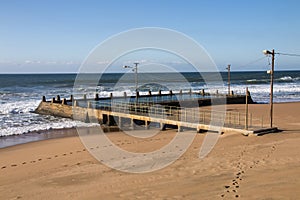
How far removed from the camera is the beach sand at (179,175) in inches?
345

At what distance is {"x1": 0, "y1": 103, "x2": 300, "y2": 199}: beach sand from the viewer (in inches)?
345

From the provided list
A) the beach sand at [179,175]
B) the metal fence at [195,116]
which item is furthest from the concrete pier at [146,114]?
the beach sand at [179,175]

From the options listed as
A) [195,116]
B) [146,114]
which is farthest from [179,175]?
[146,114]

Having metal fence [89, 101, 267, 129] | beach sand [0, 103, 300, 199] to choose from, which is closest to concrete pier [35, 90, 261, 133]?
metal fence [89, 101, 267, 129]

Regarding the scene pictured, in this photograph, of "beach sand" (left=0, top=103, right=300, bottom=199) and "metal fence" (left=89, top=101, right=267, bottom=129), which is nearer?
"beach sand" (left=0, top=103, right=300, bottom=199)

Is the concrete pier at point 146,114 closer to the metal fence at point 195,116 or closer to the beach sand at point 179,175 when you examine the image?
the metal fence at point 195,116

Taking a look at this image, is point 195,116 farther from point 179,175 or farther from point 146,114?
point 179,175

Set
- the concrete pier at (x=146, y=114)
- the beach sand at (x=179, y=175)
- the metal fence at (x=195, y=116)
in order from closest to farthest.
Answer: the beach sand at (x=179, y=175) → the metal fence at (x=195, y=116) → the concrete pier at (x=146, y=114)

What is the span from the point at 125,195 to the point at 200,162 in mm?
3806

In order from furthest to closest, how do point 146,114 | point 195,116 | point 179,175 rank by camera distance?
1. point 146,114
2. point 195,116
3. point 179,175

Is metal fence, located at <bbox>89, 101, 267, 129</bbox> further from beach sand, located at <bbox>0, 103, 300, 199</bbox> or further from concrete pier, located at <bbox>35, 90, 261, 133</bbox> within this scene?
beach sand, located at <bbox>0, 103, 300, 199</bbox>

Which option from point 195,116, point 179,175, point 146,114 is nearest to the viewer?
point 179,175

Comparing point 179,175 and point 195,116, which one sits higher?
point 195,116

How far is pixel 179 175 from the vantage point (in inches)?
411
